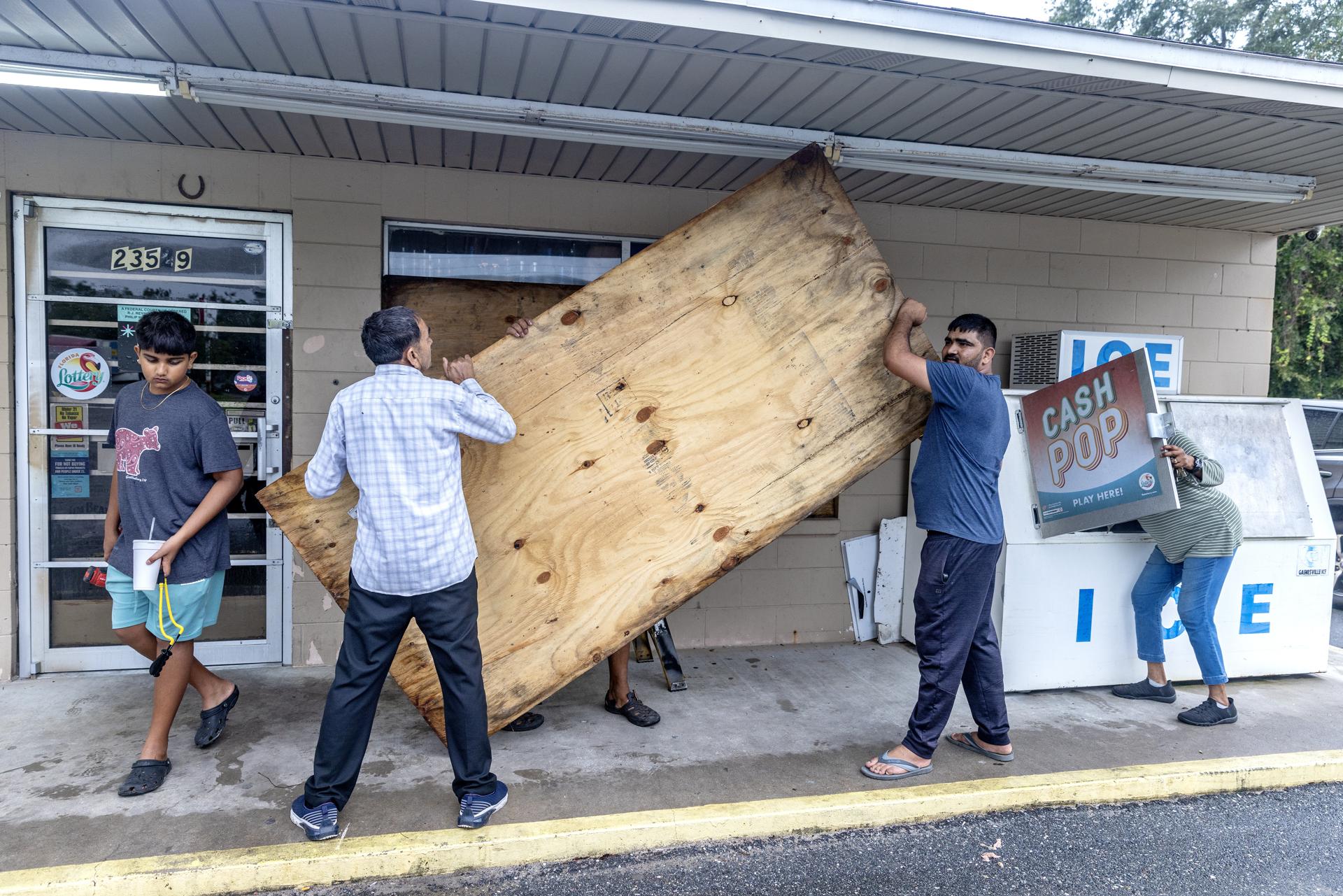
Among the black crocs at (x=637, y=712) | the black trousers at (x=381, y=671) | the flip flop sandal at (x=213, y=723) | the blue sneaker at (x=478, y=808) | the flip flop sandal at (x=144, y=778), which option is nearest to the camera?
the black trousers at (x=381, y=671)

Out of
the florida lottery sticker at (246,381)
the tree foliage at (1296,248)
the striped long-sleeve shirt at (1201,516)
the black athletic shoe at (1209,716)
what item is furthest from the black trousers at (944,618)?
the tree foliage at (1296,248)

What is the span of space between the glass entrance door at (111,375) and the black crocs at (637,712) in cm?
202

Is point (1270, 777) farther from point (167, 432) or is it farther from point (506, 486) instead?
point (167, 432)

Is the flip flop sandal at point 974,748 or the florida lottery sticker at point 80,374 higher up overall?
the florida lottery sticker at point 80,374

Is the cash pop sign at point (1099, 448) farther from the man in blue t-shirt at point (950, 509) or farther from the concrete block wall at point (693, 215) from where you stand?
the concrete block wall at point (693, 215)

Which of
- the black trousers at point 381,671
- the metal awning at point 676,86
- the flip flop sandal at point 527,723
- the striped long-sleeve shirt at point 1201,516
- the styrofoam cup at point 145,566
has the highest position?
the metal awning at point 676,86

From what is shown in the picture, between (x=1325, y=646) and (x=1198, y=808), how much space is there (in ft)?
7.29

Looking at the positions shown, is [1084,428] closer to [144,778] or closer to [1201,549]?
[1201,549]

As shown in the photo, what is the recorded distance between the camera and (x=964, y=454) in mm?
3207

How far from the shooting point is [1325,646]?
4695 mm

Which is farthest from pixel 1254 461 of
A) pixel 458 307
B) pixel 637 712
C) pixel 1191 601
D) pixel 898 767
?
pixel 458 307

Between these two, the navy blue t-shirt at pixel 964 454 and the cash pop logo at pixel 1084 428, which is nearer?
the navy blue t-shirt at pixel 964 454

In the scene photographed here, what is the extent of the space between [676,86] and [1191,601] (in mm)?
3565

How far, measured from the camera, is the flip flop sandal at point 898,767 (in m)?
3.27
